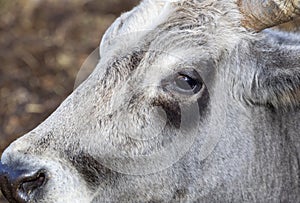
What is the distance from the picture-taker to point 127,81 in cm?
495

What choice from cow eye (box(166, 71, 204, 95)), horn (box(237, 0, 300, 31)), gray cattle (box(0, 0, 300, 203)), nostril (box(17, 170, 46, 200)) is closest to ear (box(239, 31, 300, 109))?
gray cattle (box(0, 0, 300, 203))

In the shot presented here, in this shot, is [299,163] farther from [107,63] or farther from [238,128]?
[107,63]

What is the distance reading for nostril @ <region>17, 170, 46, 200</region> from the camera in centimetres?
471

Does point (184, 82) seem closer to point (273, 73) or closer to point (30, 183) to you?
point (273, 73)

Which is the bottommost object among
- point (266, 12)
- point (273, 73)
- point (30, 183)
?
point (30, 183)

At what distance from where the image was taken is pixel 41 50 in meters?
11.0

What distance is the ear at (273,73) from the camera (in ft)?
16.3

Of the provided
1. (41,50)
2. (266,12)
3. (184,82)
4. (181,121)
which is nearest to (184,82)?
(184,82)

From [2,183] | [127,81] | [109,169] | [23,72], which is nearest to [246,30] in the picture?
[127,81]

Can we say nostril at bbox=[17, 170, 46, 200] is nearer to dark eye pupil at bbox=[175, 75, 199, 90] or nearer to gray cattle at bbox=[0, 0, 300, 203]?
gray cattle at bbox=[0, 0, 300, 203]

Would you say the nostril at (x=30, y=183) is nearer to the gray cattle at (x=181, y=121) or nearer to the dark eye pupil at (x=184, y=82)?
the gray cattle at (x=181, y=121)

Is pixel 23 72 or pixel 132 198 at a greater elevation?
pixel 132 198

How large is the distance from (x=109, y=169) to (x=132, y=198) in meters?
0.26

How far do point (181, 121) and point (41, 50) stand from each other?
6.32 meters
